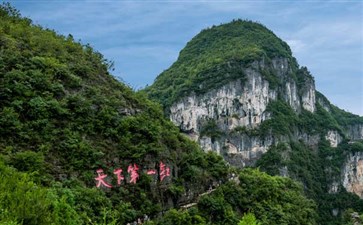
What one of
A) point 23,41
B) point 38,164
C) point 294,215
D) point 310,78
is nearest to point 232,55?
point 310,78

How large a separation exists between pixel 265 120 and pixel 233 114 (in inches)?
136

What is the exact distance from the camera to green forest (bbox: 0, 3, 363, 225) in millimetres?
11836

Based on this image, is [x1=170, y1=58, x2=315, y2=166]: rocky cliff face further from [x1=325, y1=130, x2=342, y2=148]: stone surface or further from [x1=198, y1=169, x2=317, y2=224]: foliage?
[x1=198, y1=169, x2=317, y2=224]: foliage

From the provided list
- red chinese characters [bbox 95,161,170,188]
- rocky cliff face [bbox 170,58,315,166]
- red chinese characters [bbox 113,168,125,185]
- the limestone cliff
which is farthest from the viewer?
the limestone cliff

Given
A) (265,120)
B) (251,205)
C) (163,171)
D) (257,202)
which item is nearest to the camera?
(163,171)

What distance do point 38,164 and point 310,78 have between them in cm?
5162

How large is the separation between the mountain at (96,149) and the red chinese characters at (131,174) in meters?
0.03

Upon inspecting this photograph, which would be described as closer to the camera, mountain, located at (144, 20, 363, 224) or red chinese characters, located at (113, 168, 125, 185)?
red chinese characters, located at (113, 168, 125, 185)

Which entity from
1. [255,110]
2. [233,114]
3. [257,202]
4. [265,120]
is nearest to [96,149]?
[257,202]

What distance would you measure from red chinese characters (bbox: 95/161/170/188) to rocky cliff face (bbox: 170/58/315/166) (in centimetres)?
3324

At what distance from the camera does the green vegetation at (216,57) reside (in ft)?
169

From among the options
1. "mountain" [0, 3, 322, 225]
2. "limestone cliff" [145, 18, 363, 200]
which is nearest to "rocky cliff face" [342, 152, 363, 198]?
"limestone cliff" [145, 18, 363, 200]

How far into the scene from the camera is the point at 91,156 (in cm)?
1414

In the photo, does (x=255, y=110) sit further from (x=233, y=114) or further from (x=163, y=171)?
(x=163, y=171)
